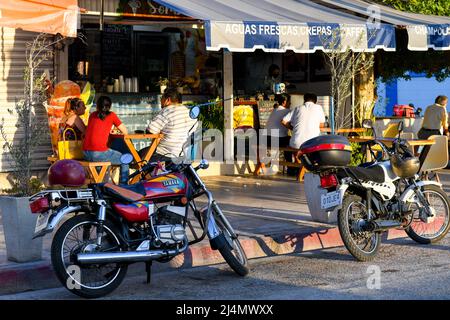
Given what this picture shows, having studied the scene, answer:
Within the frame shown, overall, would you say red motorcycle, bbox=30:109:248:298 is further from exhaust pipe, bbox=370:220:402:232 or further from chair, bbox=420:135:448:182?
chair, bbox=420:135:448:182

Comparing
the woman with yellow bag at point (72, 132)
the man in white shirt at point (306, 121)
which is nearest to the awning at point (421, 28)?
the man in white shirt at point (306, 121)

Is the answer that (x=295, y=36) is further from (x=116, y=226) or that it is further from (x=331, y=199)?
(x=116, y=226)

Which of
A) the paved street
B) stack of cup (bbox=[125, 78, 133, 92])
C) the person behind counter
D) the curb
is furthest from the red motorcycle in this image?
the person behind counter

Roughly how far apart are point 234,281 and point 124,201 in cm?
129

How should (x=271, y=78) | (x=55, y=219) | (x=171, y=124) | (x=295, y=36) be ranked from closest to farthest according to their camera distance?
(x=55, y=219) → (x=171, y=124) → (x=295, y=36) → (x=271, y=78)

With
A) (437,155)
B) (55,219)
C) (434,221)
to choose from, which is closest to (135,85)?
(437,155)

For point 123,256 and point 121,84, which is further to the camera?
point 121,84

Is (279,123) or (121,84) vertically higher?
(121,84)

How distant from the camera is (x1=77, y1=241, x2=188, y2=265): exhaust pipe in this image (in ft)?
22.4

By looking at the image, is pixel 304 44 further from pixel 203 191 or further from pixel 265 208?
pixel 203 191

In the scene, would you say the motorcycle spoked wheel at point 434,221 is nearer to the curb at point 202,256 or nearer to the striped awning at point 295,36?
the curb at point 202,256

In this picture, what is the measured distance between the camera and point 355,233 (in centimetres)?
845

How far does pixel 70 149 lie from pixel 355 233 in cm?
460

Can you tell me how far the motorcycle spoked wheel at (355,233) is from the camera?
8.25 metres
